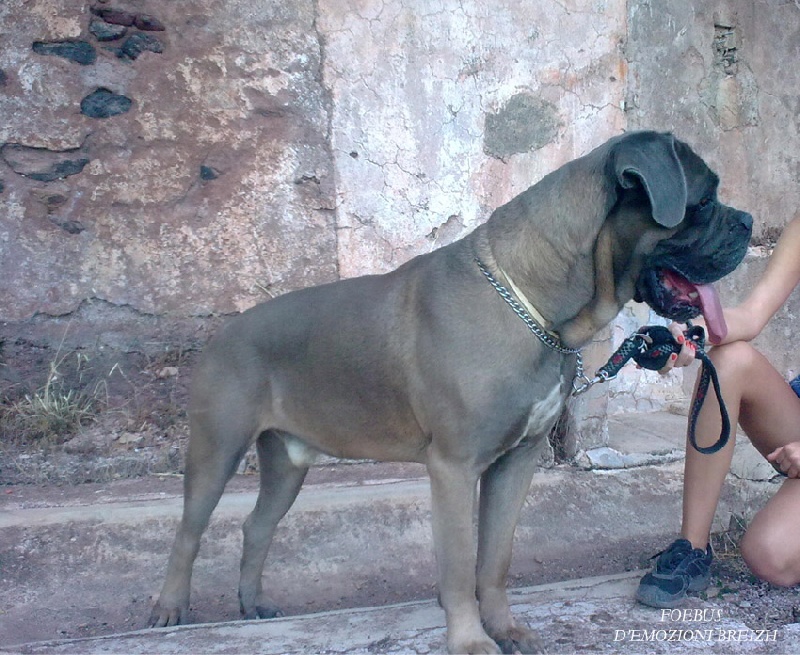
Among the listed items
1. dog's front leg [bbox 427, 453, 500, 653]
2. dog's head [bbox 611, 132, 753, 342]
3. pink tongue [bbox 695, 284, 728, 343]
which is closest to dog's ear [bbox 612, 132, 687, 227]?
dog's head [bbox 611, 132, 753, 342]

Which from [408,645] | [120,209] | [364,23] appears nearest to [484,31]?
[364,23]

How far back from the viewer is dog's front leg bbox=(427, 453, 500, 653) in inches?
105

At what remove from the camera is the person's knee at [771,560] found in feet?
9.80

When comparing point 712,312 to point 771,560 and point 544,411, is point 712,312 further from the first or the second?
point 771,560

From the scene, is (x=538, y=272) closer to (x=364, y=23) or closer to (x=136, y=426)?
(x=364, y=23)

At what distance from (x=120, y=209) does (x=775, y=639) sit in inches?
145

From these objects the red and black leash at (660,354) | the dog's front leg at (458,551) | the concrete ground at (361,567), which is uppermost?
the red and black leash at (660,354)

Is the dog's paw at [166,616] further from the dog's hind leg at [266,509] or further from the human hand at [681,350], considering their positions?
the human hand at [681,350]

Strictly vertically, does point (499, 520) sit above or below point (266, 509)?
above

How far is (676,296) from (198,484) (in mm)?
1858

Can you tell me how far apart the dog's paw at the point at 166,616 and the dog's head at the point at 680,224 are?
6.72ft

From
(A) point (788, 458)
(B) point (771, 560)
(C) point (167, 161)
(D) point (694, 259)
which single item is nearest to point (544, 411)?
(D) point (694, 259)

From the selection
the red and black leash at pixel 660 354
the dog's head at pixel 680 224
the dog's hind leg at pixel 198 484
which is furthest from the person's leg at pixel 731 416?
the dog's hind leg at pixel 198 484

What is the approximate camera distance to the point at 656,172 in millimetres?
2506
